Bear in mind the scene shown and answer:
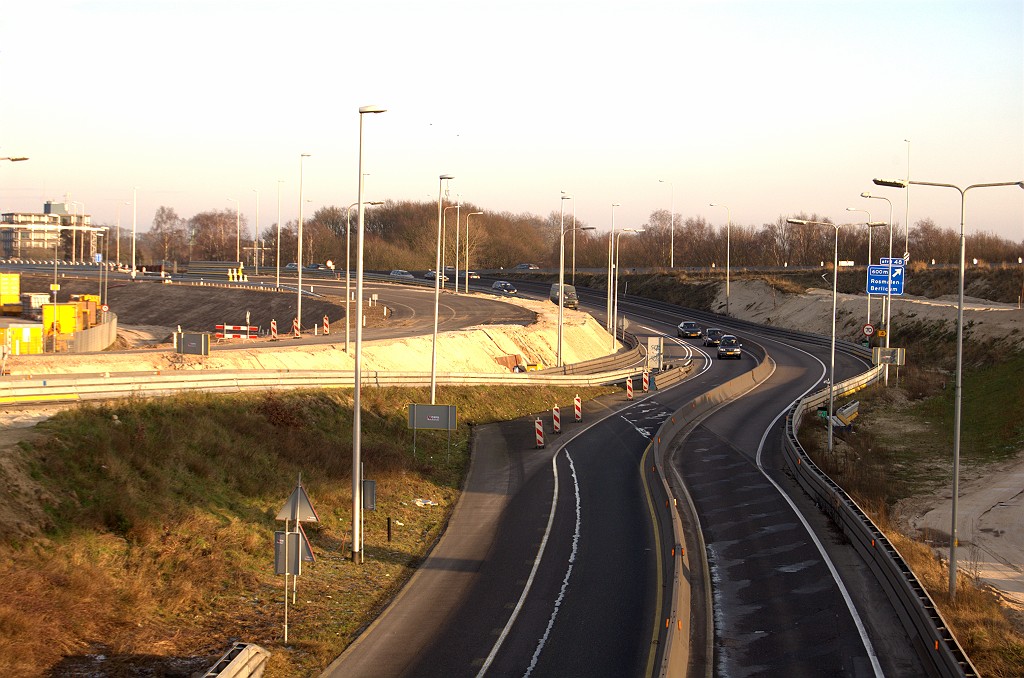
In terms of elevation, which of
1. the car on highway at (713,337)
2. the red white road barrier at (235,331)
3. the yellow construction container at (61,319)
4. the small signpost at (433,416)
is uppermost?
the yellow construction container at (61,319)

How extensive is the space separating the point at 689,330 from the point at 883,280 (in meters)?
29.6

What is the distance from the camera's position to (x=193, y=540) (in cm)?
2147

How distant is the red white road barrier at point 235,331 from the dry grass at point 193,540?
26144 mm

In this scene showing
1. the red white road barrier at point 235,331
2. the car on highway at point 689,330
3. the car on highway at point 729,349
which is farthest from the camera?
the car on highway at point 689,330

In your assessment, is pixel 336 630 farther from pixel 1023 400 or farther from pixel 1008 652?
pixel 1023 400

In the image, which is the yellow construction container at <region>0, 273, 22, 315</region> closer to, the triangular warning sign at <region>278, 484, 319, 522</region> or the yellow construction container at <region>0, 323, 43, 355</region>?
the yellow construction container at <region>0, 323, 43, 355</region>

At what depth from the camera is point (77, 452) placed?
73.6ft

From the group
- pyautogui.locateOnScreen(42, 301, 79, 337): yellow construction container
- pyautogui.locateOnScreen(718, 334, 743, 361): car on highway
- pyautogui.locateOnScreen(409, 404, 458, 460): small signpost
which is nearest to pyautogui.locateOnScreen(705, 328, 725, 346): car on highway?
pyautogui.locateOnScreen(718, 334, 743, 361): car on highway

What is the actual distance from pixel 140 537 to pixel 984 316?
71.6 metres

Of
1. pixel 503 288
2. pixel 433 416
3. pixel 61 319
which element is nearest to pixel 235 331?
pixel 61 319

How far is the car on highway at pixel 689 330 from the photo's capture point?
85.8 meters

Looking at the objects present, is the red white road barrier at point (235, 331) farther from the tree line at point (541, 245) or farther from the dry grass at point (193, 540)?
the tree line at point (541, 245)

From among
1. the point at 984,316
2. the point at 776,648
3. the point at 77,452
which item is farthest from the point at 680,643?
the point at 984,316

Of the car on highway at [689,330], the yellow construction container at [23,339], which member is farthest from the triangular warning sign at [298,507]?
the car on highway at [689,330]
